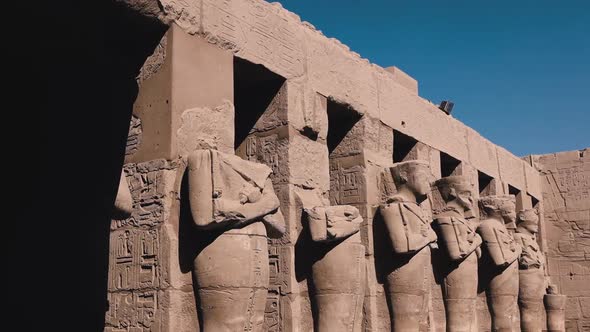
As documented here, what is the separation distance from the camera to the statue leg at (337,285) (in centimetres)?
642

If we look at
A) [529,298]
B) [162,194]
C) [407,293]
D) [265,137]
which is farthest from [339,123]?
[529,298]

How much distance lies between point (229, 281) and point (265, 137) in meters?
2.05

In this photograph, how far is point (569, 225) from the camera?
1423 cm

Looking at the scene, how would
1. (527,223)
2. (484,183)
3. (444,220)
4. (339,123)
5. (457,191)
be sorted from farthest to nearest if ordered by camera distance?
(484,183)
(527,223)
(457,191)
(444,220)
(339,123)

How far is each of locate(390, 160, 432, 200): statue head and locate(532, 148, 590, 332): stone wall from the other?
7.27 metres

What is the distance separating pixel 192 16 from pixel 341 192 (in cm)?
302

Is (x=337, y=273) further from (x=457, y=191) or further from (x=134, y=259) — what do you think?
(x=457, y=191)

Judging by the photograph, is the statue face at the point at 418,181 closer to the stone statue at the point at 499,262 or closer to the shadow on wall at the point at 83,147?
the stone statue at the point at 499,262

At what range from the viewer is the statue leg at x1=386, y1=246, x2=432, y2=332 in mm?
7539

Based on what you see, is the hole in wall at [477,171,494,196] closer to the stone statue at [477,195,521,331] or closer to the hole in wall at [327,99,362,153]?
the stone statue at [477,195,521,331]

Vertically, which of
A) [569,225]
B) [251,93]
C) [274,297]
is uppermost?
[251,93]

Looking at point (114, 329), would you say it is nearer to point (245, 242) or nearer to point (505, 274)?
point (245, 242)

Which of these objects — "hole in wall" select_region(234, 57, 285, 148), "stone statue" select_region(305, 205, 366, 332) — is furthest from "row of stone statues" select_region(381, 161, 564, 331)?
"hole in wall" select_region(234, 57, 285, 148)

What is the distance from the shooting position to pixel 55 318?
68.1 inches
